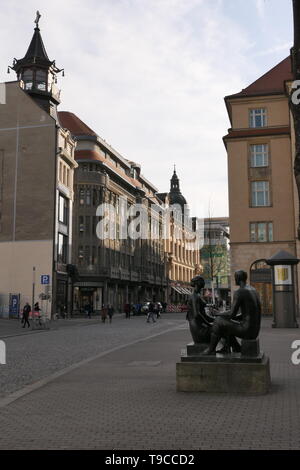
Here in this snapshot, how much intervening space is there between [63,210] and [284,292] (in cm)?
2758

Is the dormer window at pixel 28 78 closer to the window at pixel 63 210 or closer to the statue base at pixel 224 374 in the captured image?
the window at pixel 63 210

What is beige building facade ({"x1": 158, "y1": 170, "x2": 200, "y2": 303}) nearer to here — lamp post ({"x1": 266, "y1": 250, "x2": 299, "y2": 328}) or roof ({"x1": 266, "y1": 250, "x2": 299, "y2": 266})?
roof ({"x1": 266, "y1": 250, "x2": 299, "y2": 266})

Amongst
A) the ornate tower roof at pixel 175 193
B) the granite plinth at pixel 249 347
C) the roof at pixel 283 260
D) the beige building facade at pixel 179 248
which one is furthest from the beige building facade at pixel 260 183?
the ornate tower roof at pixel 175 193

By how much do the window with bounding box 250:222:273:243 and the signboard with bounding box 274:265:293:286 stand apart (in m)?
16.4

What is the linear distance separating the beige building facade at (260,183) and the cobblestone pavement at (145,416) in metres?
33.7

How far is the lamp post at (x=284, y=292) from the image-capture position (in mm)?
27656

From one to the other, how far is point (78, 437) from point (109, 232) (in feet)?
200

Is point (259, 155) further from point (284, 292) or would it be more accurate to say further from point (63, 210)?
point (284, 292)

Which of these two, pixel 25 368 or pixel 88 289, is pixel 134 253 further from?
pixel 25 368

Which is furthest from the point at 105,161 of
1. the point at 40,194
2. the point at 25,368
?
the point at 25,368

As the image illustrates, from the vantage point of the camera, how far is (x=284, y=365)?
40.7ft

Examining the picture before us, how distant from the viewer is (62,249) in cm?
4966

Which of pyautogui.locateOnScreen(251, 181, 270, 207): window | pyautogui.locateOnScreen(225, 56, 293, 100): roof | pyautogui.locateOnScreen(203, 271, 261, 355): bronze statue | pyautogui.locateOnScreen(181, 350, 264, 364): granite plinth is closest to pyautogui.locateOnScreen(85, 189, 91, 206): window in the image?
pyautogui.locateOnScreen(225, 56, 293, 100): roof

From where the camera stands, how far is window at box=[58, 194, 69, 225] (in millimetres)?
49156
